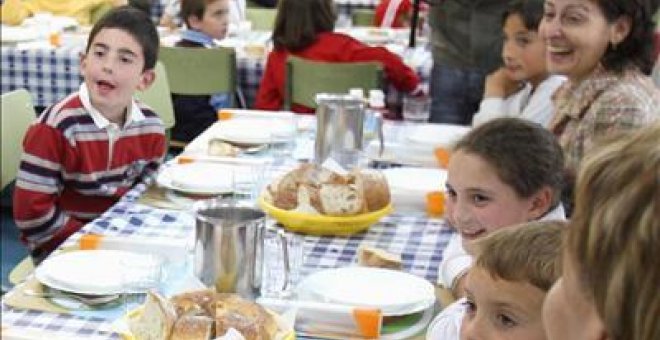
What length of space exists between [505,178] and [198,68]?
2483 millimetres

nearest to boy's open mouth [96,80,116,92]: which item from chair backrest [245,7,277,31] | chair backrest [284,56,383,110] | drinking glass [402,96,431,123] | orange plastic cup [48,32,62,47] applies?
drinking glass [402,96,431,123]

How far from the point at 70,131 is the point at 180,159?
0.27m

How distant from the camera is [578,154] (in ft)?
7.91

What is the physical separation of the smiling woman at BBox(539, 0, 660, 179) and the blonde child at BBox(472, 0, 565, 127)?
422mm

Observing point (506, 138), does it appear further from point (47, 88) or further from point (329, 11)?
point (47, 88)

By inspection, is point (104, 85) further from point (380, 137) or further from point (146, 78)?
point (380, 137)

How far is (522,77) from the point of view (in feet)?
10.2

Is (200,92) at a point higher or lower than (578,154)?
lower

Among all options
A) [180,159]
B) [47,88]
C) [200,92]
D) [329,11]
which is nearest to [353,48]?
[329,11]

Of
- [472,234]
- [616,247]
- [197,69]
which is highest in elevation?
[616,247]

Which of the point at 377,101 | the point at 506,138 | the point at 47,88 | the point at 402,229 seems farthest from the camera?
the point at 47,88

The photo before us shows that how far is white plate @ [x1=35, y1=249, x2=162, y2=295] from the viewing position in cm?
174

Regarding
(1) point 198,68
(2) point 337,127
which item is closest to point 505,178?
(2) point 337,127

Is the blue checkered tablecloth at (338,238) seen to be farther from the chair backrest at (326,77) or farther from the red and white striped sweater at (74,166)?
the chair backrest at (326,77)
